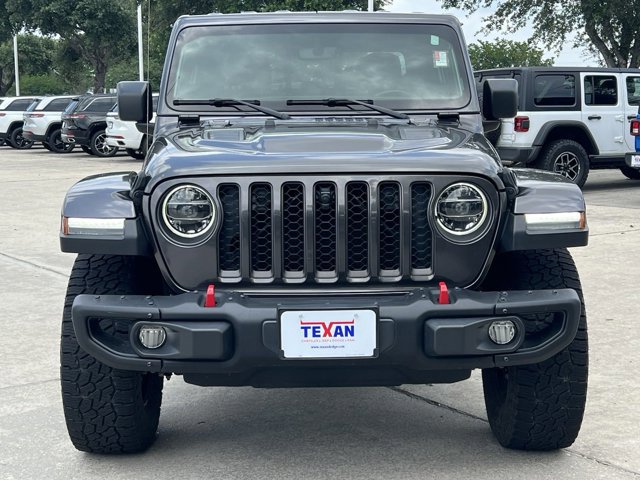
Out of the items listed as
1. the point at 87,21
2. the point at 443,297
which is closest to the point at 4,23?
the point at 87,21

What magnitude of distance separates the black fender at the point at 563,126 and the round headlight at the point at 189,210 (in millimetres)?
11416

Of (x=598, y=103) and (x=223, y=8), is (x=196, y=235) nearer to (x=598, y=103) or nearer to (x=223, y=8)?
(x=598, y=103)

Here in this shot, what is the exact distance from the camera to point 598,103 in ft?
49.2

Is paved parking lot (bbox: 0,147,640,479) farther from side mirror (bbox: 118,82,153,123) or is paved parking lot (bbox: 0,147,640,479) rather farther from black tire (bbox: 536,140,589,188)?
black tire (bbox: 536,140,589,188)

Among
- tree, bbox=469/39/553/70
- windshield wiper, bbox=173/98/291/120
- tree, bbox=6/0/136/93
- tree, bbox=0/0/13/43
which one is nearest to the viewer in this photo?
windshield wiper, bbox=173/98/291/120

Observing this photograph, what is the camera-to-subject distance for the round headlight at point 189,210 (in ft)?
12.1

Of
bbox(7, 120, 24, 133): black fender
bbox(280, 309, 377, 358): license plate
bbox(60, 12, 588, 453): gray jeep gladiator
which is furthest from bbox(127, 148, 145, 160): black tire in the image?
bbox(280, 309, 377, 358): license plate

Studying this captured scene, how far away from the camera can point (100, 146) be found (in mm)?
27234

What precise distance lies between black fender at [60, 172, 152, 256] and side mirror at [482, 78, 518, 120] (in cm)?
203

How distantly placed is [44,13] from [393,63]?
147 feet

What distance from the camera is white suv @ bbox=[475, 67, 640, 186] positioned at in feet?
47.6

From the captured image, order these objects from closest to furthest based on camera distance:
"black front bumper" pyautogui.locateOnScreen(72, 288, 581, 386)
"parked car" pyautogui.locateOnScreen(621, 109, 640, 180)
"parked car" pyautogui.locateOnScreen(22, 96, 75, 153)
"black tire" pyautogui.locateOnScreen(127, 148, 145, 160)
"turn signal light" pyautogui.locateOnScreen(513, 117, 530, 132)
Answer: "black front bumper" pyautogui.locateOnScreen(72, 288, 581, 386) < "parked car" pyautogui.locateOnScreen(621, 109, 640, 180) < "turn signal light" pyautogui.locateOnScreen(513, 117, 530, 132) < "black tire" pyautogui.locateOnScreen(127, 148, 145, 160) < "parked car" pyautogui.locateOnScreen(22, 96, 75, 153)

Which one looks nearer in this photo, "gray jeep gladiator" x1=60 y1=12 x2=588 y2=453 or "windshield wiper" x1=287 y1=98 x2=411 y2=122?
"gray jeep gladiator" x1=60 y1=12 x2=588 y2=453


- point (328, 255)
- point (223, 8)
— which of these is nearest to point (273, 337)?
point (328, 255)
